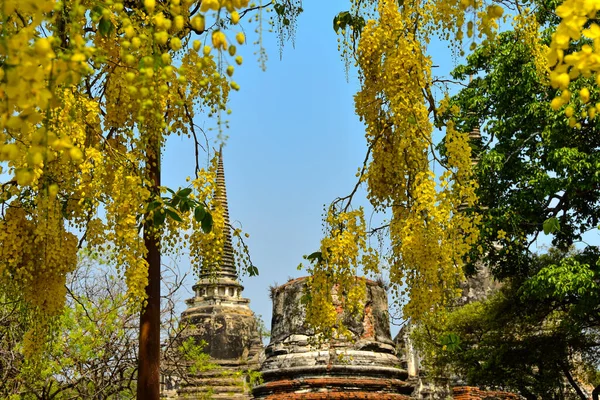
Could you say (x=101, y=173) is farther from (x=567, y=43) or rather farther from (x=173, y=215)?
(x=567, y=43)

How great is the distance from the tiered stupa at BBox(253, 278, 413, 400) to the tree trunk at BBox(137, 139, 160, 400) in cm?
440

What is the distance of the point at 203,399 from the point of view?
34.9 feet

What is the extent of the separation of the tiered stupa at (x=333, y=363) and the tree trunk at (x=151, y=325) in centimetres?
440

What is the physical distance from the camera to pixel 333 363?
991cm

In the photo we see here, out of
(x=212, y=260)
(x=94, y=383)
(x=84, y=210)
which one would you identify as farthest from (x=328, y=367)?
(x=84, y=210)

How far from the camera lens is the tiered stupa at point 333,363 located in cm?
975

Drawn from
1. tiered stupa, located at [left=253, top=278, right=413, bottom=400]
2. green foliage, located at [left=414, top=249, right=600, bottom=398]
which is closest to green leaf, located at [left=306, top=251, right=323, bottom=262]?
tiered stupa, located at [left=253, top=278, right=413, bottom=400]

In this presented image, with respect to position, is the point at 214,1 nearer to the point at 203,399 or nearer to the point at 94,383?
the point at 94,383

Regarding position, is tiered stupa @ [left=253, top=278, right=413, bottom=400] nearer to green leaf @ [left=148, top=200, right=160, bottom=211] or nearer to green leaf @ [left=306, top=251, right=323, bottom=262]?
green leaf @ [left=306, top=251, right=323, bottom=262]

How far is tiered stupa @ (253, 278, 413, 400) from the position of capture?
9.75m

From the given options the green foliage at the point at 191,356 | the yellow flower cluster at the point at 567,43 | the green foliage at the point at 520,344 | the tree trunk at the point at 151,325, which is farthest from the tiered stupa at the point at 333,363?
the yellow flower cluster at the point at 567,43

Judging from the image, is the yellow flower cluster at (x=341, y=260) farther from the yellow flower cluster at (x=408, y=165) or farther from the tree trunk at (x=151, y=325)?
the tree trunk at (x=151, y=325)

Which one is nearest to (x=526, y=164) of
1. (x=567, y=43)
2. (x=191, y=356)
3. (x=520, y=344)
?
(x=520, y=344)

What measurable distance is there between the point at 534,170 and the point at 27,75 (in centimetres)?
1115
